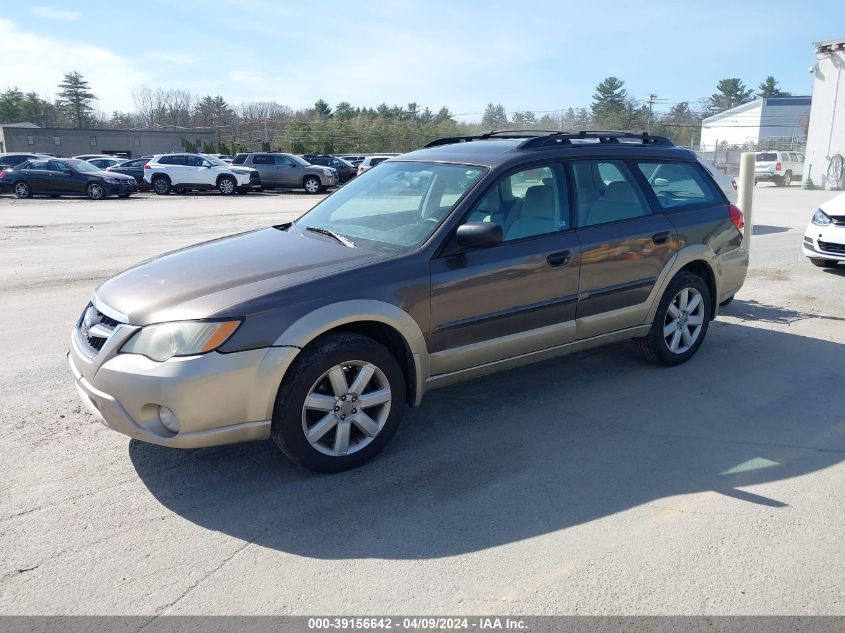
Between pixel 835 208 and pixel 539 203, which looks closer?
pixel 539 203

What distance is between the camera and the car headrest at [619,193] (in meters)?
5.15

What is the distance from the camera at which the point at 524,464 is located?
396 centimetres

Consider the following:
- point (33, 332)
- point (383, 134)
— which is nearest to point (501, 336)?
point (33, 332)

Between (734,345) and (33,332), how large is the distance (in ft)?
20.9

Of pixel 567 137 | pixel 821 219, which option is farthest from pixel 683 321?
pixel 821 219

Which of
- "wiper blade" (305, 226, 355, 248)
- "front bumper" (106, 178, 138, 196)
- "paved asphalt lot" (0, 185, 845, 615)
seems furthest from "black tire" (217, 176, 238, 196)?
"wiper blade" (305, 226, 355, 248)

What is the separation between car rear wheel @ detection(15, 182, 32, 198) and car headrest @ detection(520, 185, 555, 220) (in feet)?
85.1

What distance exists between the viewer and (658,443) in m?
4.25

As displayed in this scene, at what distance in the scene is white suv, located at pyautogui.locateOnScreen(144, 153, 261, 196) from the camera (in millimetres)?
28609

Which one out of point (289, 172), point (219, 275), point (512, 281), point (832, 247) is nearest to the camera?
point (219, 275)

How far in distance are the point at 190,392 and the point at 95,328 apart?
821 mm

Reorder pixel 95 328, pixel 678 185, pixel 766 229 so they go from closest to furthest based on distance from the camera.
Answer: pixel 95 328
pixel 678 185
pixel 766 229

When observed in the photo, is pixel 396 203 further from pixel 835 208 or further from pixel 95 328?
pixel 835 208

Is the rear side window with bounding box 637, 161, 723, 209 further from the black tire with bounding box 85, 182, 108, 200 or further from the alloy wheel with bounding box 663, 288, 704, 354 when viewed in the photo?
the black tire with bounding box 85, 182, 108, 200
